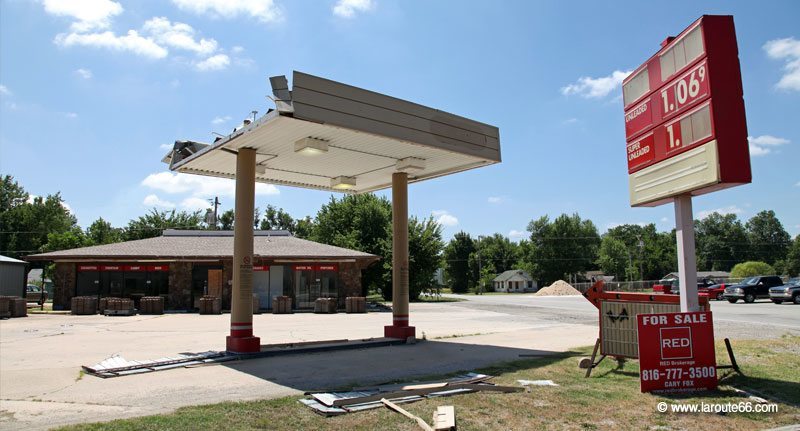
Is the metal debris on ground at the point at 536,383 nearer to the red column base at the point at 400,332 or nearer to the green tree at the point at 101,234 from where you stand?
the red column base at the point at 400,332

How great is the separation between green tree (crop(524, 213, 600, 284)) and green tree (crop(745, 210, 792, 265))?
56.4m

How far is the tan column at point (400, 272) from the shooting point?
14.3 m

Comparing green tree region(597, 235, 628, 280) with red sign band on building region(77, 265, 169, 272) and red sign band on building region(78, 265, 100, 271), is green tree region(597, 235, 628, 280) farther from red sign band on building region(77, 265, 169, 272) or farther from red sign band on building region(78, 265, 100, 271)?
red sign band on building region(78, 265, 100, 271)

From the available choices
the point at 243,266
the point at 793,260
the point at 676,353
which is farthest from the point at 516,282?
the point at 676,353

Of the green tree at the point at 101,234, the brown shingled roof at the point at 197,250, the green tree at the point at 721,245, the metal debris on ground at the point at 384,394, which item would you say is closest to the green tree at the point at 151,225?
the green tree at the point at 101,234

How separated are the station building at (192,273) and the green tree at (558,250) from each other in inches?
2915

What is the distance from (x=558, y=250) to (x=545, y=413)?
99127 millimetres

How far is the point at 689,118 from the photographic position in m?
8.07

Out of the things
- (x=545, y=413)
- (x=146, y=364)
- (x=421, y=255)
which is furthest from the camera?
(x=421, y=255)

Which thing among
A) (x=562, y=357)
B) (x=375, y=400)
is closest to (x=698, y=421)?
(x=375, y=400)

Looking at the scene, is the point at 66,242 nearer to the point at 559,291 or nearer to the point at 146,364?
the point at 146,364

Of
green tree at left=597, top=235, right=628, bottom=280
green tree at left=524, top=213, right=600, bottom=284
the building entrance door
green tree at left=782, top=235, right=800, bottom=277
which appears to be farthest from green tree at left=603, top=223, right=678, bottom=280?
the building entrance door

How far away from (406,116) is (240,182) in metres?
4.06

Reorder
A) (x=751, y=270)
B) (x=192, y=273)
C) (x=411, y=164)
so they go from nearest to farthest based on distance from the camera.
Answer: (x=411, y=164)
(x=192, y=273)
(x=751, y=270)
